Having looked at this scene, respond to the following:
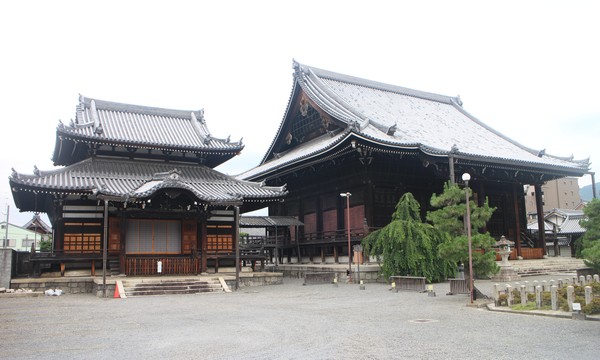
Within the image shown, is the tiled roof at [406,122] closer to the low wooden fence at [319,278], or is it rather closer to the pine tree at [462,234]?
the low wooden fence at [319,278]

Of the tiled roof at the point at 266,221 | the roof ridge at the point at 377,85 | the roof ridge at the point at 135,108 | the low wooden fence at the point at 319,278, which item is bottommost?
the low wooden fence at the point at 319,278

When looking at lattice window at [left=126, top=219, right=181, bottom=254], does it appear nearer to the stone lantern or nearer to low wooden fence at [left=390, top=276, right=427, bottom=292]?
low wooden fence at [left=390, top=276, right=427, bottom=292]

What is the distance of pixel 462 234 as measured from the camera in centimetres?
1861

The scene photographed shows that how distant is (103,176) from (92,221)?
2.48 metres

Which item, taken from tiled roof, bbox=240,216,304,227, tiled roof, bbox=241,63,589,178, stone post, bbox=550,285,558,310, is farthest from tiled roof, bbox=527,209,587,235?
stone post, bbox=550,285,558,310

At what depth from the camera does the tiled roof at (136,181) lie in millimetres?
23797

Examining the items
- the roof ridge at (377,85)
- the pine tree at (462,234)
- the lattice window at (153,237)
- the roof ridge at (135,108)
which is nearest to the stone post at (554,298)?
the pine tree at (462,234)

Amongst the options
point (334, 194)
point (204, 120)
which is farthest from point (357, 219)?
point (204, 120)

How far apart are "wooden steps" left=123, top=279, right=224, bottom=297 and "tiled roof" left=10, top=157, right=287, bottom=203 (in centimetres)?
383

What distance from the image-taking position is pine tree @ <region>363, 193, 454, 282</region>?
23.8 meters

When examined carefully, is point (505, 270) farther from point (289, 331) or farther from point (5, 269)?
point (5, 269)

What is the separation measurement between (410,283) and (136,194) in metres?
12.9

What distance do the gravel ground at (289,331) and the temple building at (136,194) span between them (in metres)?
6.37

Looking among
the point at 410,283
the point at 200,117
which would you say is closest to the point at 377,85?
the point at 200,117
